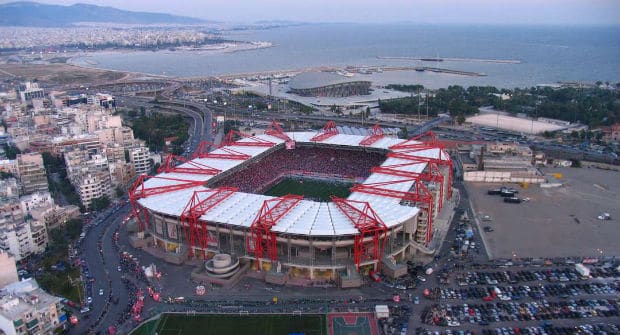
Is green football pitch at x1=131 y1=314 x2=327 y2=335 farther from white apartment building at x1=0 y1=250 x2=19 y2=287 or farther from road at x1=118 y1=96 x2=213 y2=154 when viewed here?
road at x1=118 y1=96 x2=213 y2=154

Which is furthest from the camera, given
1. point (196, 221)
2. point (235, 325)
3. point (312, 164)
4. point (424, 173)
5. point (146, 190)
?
point (312, 164)

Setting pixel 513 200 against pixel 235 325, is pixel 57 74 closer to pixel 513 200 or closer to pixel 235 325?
pixel 513 200

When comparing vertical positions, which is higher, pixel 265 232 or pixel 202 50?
pixel 202 50

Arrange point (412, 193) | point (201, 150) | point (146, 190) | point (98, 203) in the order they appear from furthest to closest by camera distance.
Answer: point (201, 150), point (98, 203), point (146, 190), point (412, 193)

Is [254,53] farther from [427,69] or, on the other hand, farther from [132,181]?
[132,181]

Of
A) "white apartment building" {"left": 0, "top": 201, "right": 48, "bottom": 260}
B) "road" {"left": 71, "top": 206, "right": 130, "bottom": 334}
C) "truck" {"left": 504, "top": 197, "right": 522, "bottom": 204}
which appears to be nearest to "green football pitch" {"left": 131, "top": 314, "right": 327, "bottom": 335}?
"road" {"left": 71, "top": 206, "right": 130, "bottom": 334}

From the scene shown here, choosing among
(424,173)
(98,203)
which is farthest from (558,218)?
(98,203)
